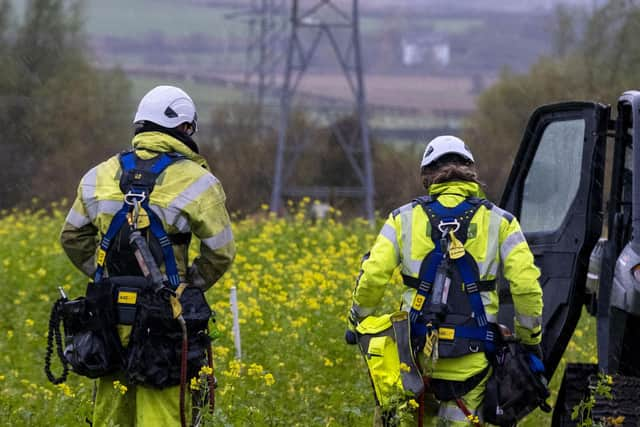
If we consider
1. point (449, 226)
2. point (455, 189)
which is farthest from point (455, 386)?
point (455, 189)

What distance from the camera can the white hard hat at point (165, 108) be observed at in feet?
19.8

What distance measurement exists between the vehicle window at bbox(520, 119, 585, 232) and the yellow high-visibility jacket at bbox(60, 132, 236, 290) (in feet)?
6.65

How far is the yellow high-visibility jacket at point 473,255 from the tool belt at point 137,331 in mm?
749

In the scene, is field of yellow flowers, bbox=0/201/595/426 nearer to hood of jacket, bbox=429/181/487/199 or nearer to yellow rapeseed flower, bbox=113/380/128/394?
yellow rapeseed flower, bbox=113/380/128/394

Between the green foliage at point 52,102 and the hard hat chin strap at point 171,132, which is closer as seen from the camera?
the hard hat chin strap at point 171,132

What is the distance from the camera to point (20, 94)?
125 ft

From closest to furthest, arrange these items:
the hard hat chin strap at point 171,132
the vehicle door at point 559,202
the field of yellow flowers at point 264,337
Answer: the hard hat chin strap at point 171,132, the vehicle door at point 559,202, the field of yellow flowers at point 264,337

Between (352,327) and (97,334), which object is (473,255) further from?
(97,334)

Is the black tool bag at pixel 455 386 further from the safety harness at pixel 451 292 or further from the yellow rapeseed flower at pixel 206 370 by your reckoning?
the yellow rapeseed flower at pixel 206 370

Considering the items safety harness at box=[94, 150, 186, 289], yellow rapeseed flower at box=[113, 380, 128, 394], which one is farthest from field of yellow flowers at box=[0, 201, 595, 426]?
safety harness at box=[94, 150, 186, 289]

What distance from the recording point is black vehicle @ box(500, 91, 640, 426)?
235 inches

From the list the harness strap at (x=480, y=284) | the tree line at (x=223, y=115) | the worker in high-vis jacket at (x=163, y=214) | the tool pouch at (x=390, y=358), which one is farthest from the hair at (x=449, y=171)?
the tree line at (x=223, y=115)

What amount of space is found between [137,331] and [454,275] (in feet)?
4.54

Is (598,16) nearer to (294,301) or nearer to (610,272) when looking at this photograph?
(294,301)
